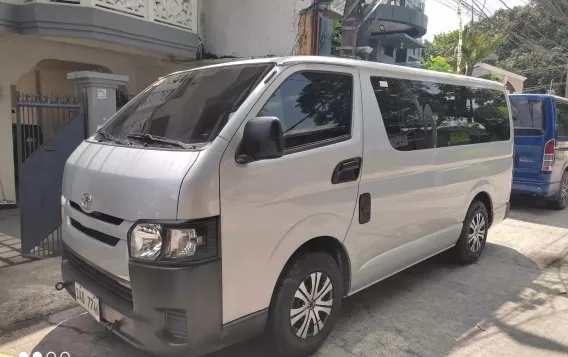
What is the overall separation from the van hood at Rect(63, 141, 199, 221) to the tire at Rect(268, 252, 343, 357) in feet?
3.11

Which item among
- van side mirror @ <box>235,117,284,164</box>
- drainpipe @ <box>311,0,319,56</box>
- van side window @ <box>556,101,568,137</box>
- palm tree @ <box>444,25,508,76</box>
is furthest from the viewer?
palm tree @ <box>444,25,508,76</box>

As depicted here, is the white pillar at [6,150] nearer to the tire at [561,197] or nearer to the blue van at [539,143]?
the blue van at [539,143]

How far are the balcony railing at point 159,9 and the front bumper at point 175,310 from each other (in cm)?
615

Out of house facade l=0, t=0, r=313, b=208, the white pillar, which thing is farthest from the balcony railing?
the white pillar

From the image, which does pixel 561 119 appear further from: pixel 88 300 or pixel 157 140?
pixel 88 300

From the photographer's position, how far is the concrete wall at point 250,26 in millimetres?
8672

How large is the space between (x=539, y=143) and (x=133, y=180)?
24.2 ft

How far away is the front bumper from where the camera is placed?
7.77 ft

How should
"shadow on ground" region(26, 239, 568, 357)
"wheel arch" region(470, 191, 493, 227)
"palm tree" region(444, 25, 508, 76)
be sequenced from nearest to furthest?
"shadow on ground" region(26, 239, 568, 357) → "wheel arch" region(470, 191, 493, 227) → "palm tree" region(444, 25, 508, 76)

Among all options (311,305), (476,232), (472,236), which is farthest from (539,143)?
(311,305)

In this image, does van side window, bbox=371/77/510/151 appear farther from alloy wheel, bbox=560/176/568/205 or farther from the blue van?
alloy wheel, bbox=560/176/568/205

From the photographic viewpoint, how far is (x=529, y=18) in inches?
1017

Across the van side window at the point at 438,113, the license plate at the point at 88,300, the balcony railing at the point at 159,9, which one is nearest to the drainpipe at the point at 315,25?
the balcony railing at the point at 159,9

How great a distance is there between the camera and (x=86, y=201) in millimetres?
2828
